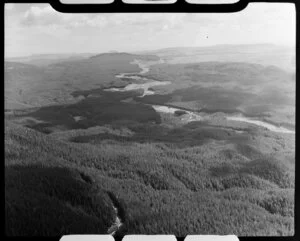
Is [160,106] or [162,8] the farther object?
[160,106]

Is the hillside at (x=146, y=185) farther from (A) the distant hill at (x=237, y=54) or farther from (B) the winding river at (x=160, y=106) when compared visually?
(A) the distant hill at (x=237, y=54)

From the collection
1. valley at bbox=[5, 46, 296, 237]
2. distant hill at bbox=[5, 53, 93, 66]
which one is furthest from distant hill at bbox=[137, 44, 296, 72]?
distant hill at bbox=[5, 53, 93, 66]

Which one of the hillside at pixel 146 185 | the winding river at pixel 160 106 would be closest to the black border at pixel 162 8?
the hillside at pixel 146 185

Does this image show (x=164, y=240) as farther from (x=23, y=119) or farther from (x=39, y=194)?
(x=23, y=119)

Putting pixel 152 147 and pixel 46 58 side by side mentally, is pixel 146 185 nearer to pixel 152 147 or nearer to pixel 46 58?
pixel 152 147

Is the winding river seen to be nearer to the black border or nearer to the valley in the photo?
the valley

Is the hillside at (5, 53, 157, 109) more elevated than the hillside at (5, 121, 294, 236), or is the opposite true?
the hillside at (5, 53, 157, 109)

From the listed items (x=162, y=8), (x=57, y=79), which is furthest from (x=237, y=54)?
(x=57, y=79)

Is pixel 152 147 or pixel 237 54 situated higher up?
pixel 237 54

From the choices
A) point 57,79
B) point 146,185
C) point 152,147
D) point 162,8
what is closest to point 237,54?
point 162,8

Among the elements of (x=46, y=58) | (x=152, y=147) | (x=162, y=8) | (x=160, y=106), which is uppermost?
(x=162, y=8)

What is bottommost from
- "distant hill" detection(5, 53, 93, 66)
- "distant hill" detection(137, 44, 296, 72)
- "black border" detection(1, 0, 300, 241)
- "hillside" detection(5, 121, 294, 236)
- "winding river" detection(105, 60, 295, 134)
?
"hillside" detection(5, 121, 294, 236)
